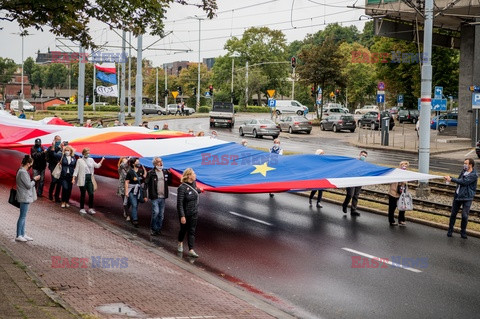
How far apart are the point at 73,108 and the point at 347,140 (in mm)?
53469

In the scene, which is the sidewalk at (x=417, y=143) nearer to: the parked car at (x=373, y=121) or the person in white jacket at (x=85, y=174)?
the parked car at (x=373, y=121)

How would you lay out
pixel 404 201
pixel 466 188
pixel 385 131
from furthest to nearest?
pixel 385 131, pixel 404 201, pixel 466 188

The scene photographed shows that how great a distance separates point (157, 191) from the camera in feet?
47.3

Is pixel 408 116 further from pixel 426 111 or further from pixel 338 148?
pixel 426 111

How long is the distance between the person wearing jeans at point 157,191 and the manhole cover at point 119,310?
5.70 meters

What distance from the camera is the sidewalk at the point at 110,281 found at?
27.8ft

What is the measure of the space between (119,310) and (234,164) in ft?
28.2

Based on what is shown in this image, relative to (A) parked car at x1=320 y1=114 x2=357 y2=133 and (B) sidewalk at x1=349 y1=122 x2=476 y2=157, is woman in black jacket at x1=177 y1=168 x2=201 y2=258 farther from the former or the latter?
(A) parked car at x1=320 y1=114 x2=357 y2=133

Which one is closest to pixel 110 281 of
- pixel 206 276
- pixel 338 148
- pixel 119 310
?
pixel 119 310

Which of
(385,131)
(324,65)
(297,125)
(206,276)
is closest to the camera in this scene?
(206,276)

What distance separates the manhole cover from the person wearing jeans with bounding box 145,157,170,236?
570 centimetres

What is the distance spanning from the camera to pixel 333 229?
1538 centimetres

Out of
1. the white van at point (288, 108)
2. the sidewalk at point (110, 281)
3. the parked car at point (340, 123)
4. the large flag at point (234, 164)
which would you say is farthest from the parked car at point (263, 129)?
the white van at point (288, 108)

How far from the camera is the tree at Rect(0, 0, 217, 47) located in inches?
495
